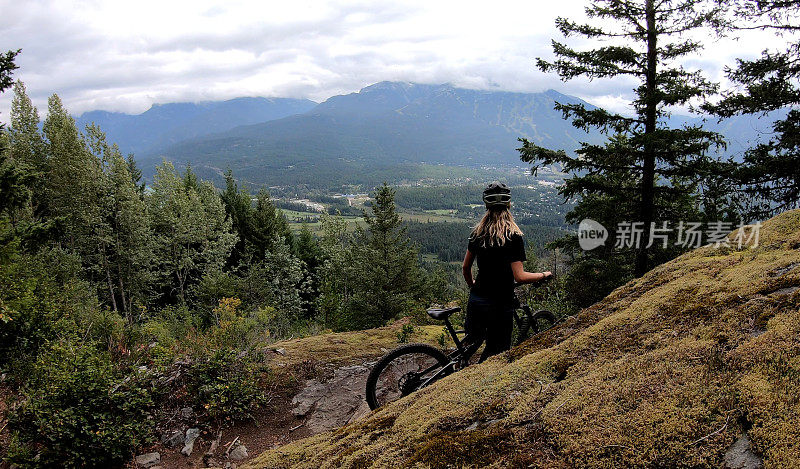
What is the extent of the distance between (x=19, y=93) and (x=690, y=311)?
3288 centimetres

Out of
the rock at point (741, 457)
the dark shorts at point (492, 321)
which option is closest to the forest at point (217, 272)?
the dark shorts at point (492, 321)

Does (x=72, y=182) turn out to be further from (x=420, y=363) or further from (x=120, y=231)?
(x=420, y=363)

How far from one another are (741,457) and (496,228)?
2.76 meters

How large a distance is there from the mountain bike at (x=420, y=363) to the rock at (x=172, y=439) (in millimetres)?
2666

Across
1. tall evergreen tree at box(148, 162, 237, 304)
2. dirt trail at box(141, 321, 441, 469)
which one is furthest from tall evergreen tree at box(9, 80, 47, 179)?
dirt trail at box(141, 321, 441, 469)

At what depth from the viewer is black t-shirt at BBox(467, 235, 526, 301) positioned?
4141 millimetres

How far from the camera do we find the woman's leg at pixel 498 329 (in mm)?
4297

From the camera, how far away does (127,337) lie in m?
8.16

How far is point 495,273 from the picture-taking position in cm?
426

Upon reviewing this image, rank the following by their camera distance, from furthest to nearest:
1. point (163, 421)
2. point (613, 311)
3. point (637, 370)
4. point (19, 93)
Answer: point (19, 93), point (163, 421), point (613, 311), point (637, 370)

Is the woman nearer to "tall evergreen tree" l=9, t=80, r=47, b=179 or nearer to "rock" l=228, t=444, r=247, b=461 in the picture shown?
"rock" l=228, t=444, r=247, b=461

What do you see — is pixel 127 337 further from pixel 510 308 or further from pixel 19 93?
pixel 19 93

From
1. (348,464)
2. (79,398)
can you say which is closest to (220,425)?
(79,398)
